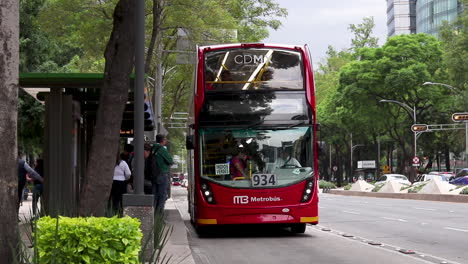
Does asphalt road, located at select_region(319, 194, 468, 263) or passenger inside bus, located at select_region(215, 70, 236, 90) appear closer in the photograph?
asphalt road, located at select_region(319, 194, 468, 263)

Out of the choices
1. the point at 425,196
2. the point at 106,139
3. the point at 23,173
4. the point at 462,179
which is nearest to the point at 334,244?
the point at 106,139

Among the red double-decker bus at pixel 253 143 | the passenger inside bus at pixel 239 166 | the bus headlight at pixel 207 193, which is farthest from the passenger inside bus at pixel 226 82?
the bus headlight at pixel 207 193

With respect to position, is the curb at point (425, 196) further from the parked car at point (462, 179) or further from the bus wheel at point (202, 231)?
the bus wheel at point (202, 231)

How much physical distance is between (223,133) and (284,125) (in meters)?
1.25

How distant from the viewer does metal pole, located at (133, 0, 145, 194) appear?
9.80 m

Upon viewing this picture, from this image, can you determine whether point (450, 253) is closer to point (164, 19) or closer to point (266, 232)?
point (266, 232)

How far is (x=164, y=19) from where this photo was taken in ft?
100

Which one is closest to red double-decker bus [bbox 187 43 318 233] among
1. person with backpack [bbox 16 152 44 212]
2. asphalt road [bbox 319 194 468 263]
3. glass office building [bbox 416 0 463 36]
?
asphalt road [bbox 319 194 468 263]

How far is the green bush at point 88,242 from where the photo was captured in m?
5.99

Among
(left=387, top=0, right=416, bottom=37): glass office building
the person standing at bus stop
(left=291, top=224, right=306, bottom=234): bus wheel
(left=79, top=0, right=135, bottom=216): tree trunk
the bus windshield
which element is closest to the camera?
Result: (left=79, top=0, right=135, bottom=216): tree trunk

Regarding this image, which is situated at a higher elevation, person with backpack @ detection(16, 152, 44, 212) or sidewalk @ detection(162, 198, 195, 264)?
person with backpack @ detection(16, 152, 44, 212)

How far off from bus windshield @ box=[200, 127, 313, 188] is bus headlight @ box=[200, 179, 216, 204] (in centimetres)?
16

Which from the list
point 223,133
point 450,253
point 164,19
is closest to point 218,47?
point 223,133

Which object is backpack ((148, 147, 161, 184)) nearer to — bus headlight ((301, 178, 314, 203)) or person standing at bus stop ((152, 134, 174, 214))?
person standing at bus stop ((152, 134, 174, 214))
